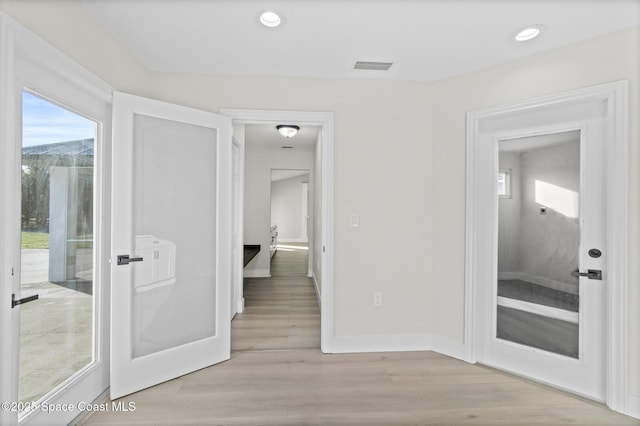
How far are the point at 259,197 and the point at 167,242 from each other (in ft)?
12.8

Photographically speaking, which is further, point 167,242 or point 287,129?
point 287,129

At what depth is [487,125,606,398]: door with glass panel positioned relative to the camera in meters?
2.13

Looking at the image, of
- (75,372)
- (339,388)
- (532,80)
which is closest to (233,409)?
(339,388)

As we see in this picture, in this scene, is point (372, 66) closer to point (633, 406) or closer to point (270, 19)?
point (270, 19)

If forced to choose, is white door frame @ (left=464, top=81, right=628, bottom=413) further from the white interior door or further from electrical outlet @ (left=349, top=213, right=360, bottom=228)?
the white interior door

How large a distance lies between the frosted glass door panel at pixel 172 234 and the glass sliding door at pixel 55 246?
0.91ft

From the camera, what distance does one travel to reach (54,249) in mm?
1731

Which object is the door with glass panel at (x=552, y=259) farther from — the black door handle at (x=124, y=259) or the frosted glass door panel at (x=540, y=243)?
the black door handle at (x=124, y=259)

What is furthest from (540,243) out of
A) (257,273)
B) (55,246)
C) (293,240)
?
(293,240)

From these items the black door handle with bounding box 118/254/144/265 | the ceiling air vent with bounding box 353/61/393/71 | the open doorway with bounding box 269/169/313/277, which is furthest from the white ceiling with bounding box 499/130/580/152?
the open doorway with bounding box 269/169/313/277

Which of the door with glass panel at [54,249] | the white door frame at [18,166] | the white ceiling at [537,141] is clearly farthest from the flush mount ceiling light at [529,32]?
the door with glass panel at [54,249]

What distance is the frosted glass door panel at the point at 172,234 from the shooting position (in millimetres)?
2193

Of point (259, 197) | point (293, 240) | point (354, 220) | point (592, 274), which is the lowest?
point (293, 240)

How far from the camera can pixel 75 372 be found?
1886 millimetres
